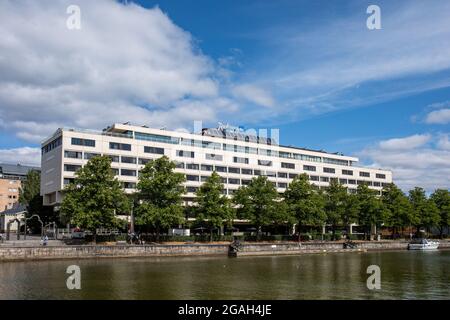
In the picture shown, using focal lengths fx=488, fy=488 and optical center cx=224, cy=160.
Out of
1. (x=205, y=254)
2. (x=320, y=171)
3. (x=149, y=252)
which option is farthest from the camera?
(x=320, y=171)

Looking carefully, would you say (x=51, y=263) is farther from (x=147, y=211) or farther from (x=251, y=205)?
(x=251, y=205)

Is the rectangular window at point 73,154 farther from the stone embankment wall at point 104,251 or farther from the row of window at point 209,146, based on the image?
the stone embankment wall at point 104,251

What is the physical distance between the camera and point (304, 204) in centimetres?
12338

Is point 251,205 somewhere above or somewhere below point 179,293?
above

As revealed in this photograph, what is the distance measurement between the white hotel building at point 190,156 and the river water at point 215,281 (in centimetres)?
4955

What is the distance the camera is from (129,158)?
5044 inches

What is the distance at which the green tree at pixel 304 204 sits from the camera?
12319 cm

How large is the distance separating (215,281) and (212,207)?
178 feet

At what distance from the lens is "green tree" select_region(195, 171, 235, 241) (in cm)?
10881

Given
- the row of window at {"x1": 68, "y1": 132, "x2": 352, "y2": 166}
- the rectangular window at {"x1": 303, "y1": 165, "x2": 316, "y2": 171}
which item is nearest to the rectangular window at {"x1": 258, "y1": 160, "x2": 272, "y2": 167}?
the row of window at {"x1": 68, "y1": 132, "x2": 352, "y2": 166}

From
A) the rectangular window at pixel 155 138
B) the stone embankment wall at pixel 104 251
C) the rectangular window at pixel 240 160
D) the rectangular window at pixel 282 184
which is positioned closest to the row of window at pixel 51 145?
the rectangular window at pixel 155 138

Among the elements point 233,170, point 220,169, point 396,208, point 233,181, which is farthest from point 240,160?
point 396,208
